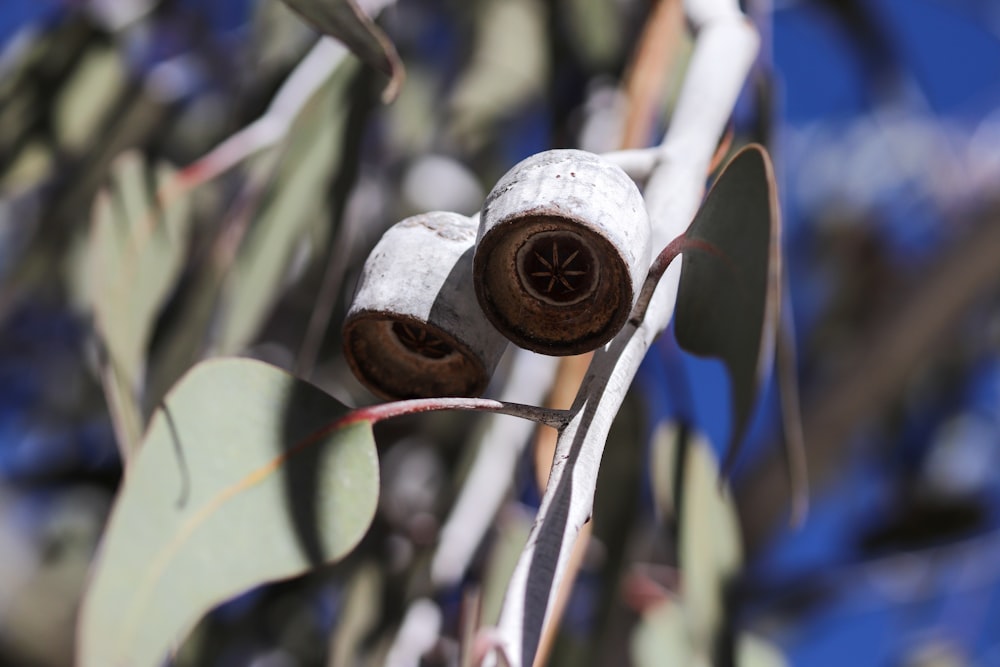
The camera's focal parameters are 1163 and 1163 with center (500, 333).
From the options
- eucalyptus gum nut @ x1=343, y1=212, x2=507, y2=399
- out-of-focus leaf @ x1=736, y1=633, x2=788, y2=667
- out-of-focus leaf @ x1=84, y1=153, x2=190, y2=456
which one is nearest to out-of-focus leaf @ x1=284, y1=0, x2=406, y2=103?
eucalyptus gum nut @ x1=343, y1=212, x2=507, y2=399

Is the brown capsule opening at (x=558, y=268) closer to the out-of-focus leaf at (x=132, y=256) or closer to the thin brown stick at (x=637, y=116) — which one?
the thin brown stick at (x=637, y=116)

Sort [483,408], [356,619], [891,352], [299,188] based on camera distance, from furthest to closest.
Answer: [891,352] < [356,619] < [299,188] < [483,408]

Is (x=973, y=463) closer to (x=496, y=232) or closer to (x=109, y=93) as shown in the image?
(x=109, y=93)

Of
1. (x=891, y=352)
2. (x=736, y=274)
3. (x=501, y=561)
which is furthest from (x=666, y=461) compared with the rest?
(x=891, y=352)

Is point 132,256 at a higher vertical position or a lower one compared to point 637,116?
lower

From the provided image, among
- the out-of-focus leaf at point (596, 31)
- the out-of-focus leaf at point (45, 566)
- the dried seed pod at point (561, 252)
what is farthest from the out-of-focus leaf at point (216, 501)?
the out-of-focus leaf at point (45, 566)

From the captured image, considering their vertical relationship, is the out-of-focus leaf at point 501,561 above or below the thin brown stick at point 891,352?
below

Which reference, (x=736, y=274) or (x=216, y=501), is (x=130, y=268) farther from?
(x=736, y=274)
